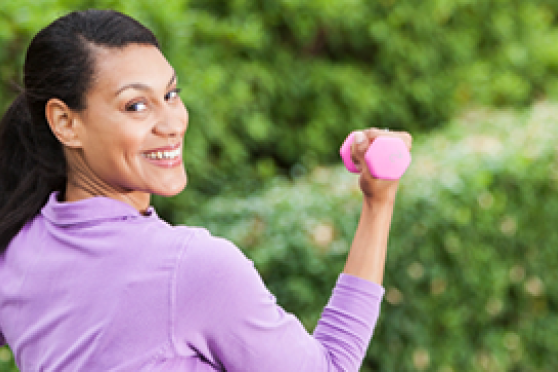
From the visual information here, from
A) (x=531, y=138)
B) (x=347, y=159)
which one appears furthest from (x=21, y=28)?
(x=531, y=138)

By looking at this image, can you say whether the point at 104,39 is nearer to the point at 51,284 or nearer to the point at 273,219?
the point at 51,284

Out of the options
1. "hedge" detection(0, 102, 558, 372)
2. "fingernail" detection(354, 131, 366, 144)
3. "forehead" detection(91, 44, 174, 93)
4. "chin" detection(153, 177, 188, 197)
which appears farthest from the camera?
"hedge" detection(0, 102, 558, 372)

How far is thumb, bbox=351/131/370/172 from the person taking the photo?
1.56m

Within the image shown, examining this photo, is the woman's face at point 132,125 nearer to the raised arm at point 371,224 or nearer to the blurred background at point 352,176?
the raised arm at point 371,224

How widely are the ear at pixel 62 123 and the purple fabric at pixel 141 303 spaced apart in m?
0.14

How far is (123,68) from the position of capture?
4.45 ft

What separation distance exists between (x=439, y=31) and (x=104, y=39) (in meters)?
5.26

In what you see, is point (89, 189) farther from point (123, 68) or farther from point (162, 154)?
point (123, 68)

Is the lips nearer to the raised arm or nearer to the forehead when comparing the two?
the forehead

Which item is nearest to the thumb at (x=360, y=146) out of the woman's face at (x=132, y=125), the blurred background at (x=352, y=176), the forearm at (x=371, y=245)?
the forearm at (x=371, y=245)

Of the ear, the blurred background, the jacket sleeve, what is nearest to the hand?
the jacket sleeve

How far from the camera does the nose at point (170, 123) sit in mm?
1415

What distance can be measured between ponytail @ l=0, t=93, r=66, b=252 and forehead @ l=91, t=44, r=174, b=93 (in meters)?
0.23

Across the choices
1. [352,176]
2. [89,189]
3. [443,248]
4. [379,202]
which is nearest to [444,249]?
[443,248]
